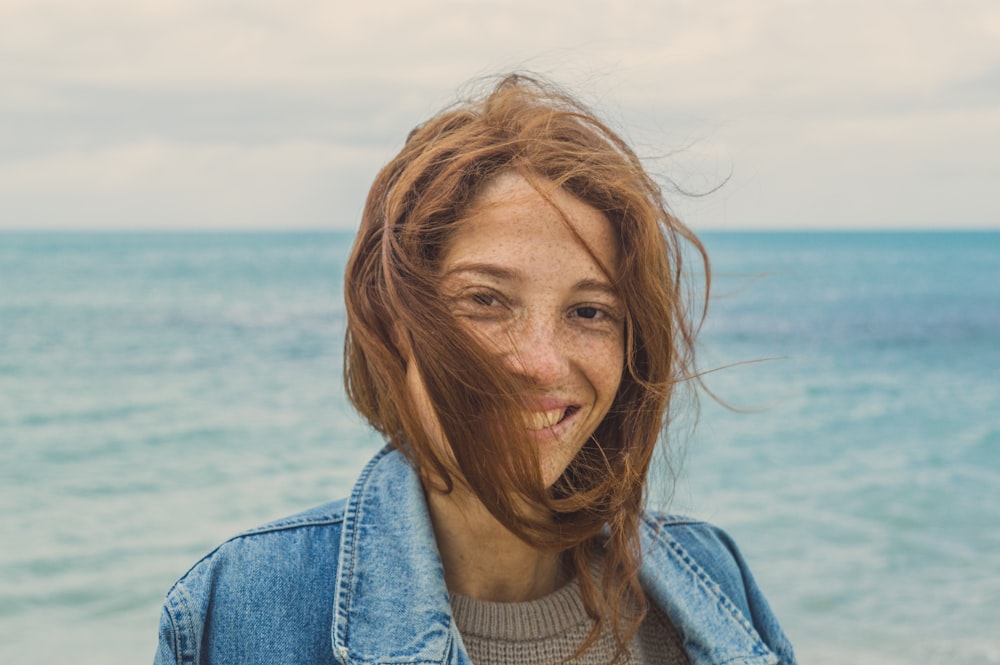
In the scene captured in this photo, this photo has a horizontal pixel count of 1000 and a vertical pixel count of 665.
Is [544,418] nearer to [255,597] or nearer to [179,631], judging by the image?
[255,597]

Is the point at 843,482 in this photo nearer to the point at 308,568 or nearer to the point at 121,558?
the point at 121,558

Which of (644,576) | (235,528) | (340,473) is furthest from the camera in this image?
(340,473)

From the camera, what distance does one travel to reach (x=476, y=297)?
61.9 inches

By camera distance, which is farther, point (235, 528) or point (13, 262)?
point (13, 262)

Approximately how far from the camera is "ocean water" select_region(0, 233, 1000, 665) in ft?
19.1

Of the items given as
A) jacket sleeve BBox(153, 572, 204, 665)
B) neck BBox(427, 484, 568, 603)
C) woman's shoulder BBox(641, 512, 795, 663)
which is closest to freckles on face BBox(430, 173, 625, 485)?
neck BBox(427, 484, 568, 603)

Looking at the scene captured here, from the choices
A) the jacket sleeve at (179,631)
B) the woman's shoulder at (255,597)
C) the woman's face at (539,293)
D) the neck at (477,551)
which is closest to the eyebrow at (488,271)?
the woman's face at (539,293)

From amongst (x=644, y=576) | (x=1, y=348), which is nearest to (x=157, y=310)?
(x=1, y=348)

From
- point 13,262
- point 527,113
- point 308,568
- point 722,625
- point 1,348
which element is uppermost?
point 527,113

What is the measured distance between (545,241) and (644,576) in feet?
2.16

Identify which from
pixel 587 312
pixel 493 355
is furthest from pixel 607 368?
pixel 493 355

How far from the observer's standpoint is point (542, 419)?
1.60 metres

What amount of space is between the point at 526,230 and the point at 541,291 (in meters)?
0.09

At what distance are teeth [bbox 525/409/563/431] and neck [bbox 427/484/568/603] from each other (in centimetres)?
16
